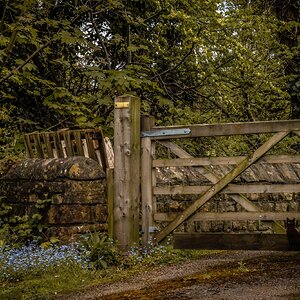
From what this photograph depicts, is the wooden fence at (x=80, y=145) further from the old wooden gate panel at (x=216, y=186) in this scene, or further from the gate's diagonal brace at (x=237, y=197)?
the gate's diagonal brace at (x=237, y=197)

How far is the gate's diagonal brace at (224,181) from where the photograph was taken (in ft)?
22.0

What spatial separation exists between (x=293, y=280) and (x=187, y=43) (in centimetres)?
729

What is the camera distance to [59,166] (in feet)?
24.8

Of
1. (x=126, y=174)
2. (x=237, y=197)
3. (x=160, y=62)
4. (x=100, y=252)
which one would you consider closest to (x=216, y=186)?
(x=237, y=197)

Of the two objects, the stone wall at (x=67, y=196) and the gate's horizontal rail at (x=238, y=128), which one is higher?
the gate's horizontal rail at (x=238, y=128)

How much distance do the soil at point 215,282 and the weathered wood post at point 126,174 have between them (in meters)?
0.91

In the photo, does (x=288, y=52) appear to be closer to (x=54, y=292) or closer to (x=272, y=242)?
(x=272, y=242)

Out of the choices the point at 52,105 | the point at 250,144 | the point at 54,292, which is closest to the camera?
the point at 54,292

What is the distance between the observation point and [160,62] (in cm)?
1215

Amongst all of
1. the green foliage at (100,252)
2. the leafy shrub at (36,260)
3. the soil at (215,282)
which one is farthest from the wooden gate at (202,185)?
the leafy shrub at (36,260)

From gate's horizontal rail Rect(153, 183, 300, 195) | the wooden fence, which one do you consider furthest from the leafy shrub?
the wooden fence

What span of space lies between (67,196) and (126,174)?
0.80 meters

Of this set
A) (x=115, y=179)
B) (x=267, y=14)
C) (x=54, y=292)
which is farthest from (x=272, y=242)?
(x=267, y=14)

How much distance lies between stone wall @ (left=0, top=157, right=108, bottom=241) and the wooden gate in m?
0.30
